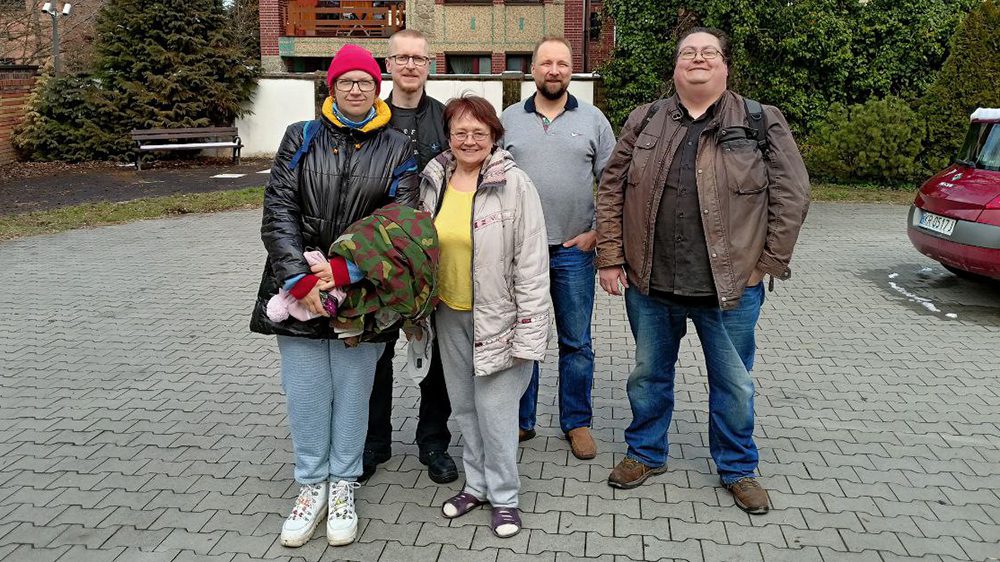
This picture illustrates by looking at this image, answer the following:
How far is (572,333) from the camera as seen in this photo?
437cm

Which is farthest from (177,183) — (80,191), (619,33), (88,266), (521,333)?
(521,333)

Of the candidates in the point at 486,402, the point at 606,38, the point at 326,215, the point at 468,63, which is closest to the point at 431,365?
→ the point at 486,402

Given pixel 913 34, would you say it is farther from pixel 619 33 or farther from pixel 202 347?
pixel 202 347

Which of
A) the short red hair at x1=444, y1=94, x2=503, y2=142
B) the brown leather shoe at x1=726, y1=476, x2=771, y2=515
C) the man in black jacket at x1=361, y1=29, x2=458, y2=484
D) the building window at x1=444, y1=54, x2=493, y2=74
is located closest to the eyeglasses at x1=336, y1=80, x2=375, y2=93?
the short red hair at x1=444, y1=94, x2=503, y2=142

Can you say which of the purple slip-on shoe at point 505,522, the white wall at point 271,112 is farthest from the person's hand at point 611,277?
the white wall at point 271,112

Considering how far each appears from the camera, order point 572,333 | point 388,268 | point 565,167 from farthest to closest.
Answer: point 572,333 < point 565,167 < point 388,268

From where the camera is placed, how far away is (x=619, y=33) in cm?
1831

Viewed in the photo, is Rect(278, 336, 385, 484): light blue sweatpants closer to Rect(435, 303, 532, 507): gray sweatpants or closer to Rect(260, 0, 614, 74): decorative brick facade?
Rect(435, 303, 532, 507): gray sweatpants

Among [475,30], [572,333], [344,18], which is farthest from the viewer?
[344,18]

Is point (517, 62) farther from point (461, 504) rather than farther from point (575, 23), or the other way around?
point (461, 504)

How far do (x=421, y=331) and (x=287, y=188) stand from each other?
83 cm

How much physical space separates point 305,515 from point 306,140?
1580 mm

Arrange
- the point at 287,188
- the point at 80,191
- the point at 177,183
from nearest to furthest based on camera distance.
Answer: the point at 287,188
the point at 80,191
the point at 177,183

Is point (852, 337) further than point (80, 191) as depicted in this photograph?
No
